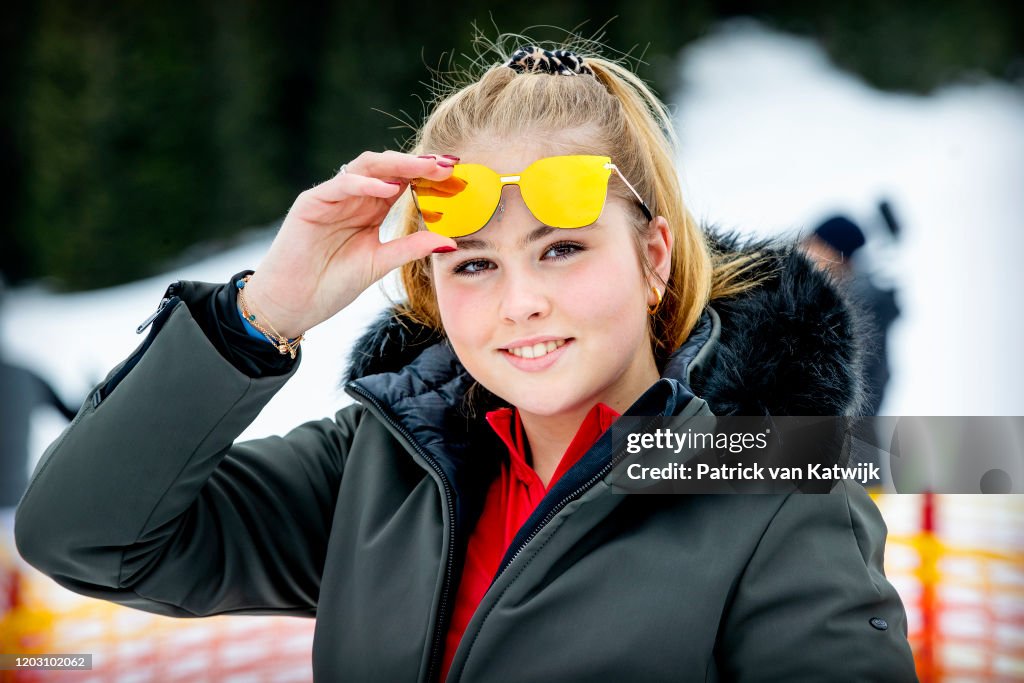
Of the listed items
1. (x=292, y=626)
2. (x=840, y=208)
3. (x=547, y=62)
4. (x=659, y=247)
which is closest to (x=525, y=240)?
(x=659, y=247)

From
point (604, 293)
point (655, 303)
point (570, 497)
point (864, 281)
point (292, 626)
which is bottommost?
point (292, 626)

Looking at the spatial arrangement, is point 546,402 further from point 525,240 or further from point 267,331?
point 267,331

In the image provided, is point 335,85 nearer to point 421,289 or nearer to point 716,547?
point 421,289

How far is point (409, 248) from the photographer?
5.45ft

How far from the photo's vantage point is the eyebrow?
5.03 ft

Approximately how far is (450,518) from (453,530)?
0.07ft

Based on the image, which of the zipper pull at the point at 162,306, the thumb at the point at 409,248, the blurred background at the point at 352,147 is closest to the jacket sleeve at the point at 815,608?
the thumb at the point at 409,248

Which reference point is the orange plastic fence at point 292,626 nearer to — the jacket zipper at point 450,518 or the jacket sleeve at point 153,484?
the jacket sleeve at point 153,484

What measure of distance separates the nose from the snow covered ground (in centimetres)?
329

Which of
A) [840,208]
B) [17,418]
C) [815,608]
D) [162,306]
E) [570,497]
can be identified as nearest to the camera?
[815,608]

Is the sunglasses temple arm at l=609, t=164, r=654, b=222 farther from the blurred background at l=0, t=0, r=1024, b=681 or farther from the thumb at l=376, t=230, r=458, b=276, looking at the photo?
the blurred background at l=0, t=0, r=1024, b=681

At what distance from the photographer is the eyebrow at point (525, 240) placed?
153 cm

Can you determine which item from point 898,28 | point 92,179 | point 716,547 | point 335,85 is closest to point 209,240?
point 92,179

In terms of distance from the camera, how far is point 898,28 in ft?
27.9
